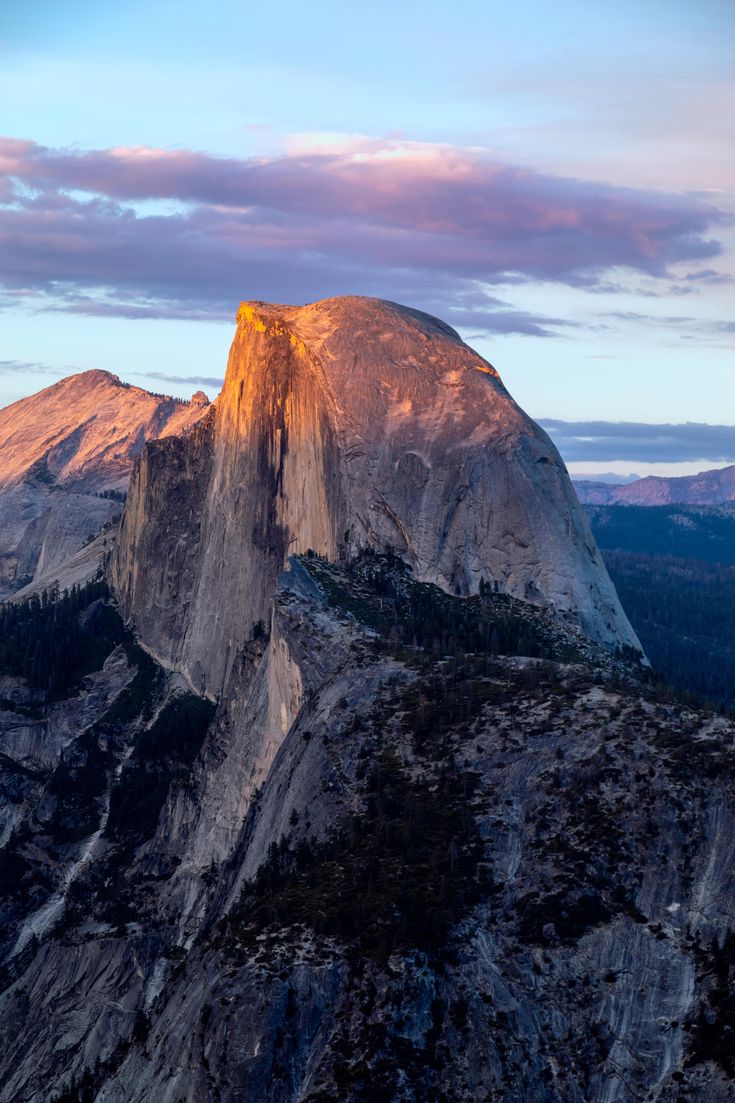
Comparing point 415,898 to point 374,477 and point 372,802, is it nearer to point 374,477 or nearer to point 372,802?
point 372,802

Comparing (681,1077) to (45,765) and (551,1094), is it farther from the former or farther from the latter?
(45,765)

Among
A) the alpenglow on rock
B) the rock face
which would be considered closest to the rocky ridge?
the rock face

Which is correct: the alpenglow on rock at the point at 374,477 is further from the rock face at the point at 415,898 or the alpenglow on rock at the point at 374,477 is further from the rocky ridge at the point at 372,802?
the rock face at the point at 415,898

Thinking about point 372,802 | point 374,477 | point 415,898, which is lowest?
point 415,898

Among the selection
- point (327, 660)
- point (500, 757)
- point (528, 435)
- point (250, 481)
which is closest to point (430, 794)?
point (500, 757)

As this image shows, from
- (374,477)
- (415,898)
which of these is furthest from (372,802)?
(374,477)

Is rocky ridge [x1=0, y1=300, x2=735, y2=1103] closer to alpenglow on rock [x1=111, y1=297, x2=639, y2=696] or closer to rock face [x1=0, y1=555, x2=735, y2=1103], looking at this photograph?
rock face [x1=0, y1=555, x2=735, y2=1103]

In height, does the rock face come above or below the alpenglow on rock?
below

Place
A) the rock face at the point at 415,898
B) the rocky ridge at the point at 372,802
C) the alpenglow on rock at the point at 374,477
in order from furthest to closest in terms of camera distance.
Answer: the alpenglow on rock at the point at 374,477, the rocky ridge at the point at 372,802, the rock face at the point at 415,898

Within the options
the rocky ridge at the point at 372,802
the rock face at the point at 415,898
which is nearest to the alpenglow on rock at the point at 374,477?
the rocky ridge at the point at 372,802
